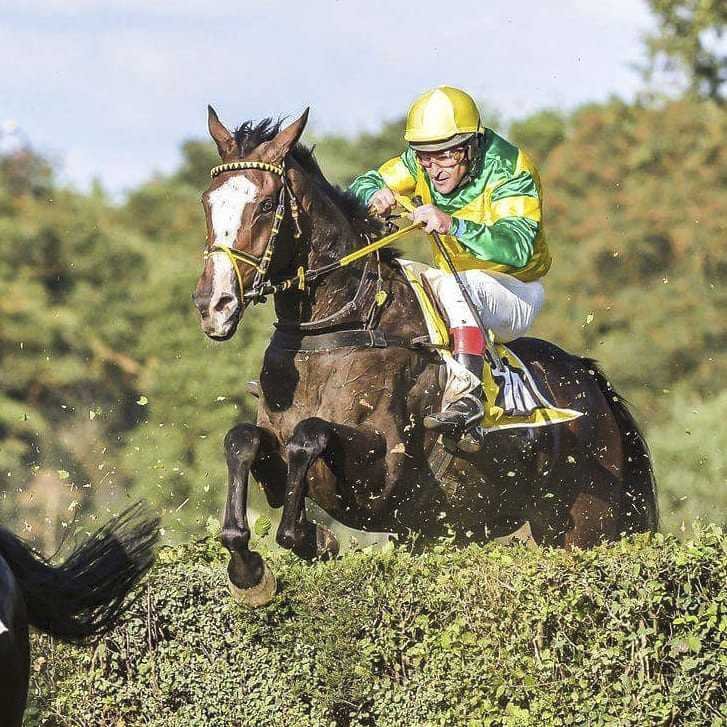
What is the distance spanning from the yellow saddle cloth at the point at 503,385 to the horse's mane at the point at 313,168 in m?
0.26

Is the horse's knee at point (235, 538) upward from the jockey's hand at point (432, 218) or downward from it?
downward

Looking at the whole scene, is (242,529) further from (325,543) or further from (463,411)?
(463,411)

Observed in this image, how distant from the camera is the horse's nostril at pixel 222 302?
5.95m

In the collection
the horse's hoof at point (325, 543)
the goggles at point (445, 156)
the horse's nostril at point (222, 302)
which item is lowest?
the horse's hoof at point (325, 543)

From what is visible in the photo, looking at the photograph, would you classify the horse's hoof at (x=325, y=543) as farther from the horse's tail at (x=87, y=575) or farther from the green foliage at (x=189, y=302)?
the green foliage at (x=189, y=302)

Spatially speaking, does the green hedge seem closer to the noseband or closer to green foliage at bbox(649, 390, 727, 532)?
the noseband

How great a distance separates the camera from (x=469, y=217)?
23.1 feet

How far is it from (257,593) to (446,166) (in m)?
2.33

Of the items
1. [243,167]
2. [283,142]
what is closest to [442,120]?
[283,142]

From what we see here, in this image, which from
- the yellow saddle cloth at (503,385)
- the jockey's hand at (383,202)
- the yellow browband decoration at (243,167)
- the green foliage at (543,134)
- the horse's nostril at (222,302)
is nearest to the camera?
the horse's nostril at (222,302)

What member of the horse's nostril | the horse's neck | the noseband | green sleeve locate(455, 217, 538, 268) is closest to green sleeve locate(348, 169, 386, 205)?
the horse's neck

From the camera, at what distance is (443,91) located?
269 inches

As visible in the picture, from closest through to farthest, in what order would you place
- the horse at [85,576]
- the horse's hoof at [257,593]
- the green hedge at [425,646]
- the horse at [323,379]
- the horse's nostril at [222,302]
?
1. the horse at [85,576]
2. the green hedge at [425,646]
3. the horse's hoof at [257,593]
4. the horse's nostril at [222,302]
5. the horse at [323,379]

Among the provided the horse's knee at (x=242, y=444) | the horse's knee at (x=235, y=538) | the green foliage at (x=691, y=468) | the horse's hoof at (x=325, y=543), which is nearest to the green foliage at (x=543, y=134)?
the green foliage at (x=691, y=468)
